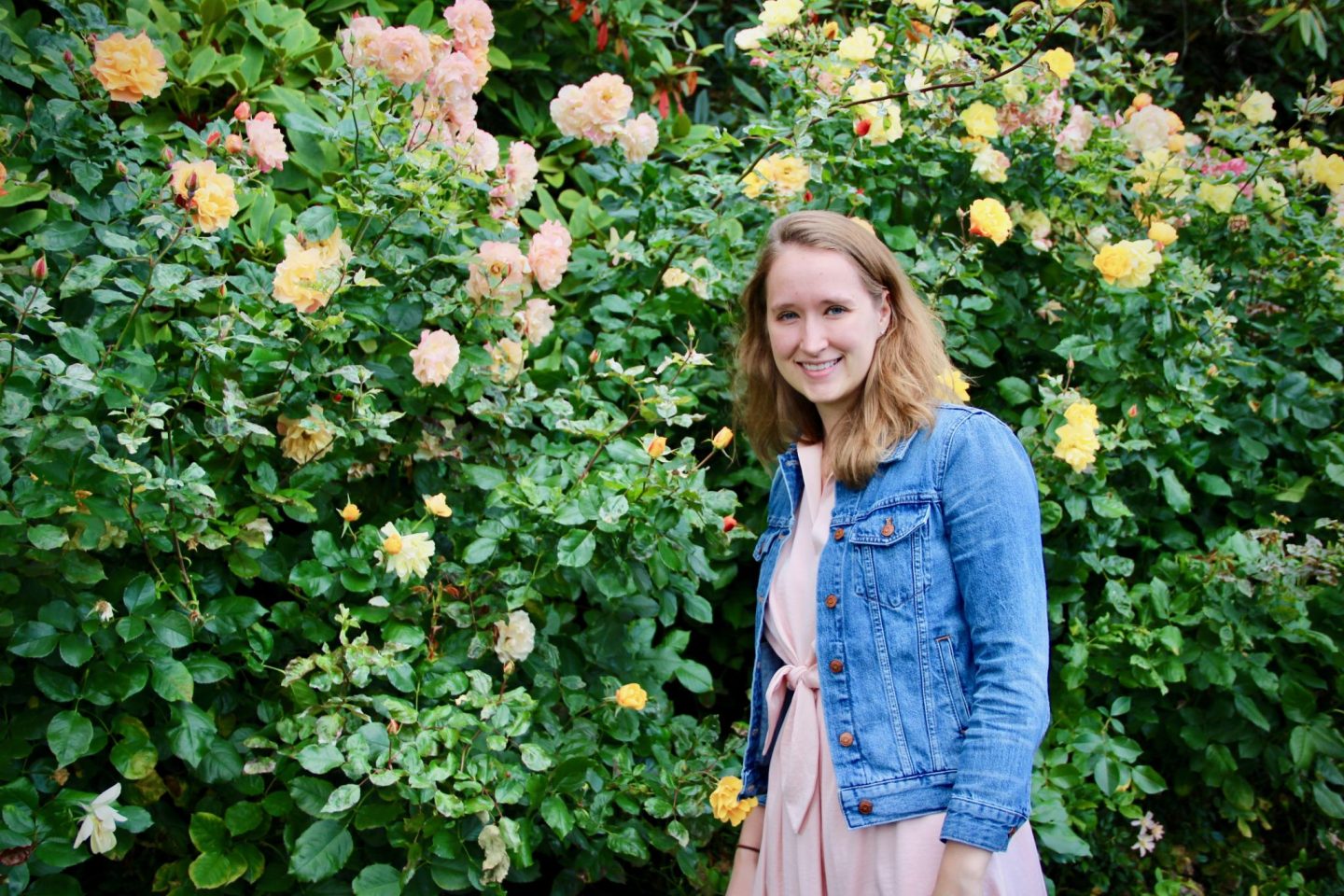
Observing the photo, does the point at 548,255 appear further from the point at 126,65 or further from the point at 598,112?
the point at 126,65

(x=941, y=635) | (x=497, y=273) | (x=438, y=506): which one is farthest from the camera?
(x=497, y=273)

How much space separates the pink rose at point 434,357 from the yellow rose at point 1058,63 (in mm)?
1530

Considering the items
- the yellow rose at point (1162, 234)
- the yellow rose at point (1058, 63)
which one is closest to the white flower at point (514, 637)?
the yellow rose at point (1162, 234)

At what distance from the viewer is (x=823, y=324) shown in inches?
64.7

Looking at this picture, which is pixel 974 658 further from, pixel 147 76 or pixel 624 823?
pixel 147 76

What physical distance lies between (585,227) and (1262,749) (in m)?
2.00

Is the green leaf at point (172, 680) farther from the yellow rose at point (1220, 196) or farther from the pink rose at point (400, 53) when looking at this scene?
the yellow rose at point (1220, 196)

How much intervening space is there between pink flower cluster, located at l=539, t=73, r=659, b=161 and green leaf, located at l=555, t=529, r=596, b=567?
97cm

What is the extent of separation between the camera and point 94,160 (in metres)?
2.11

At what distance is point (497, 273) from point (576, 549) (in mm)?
581

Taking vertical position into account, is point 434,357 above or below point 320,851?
above

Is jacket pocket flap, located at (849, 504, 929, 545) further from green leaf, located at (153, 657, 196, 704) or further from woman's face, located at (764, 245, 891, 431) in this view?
green leaf, located at (153, 657, 196, 704)

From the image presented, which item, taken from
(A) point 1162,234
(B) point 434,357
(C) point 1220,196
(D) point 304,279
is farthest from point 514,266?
(C) point 1220,196

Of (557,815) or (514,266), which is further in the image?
(514,266)
